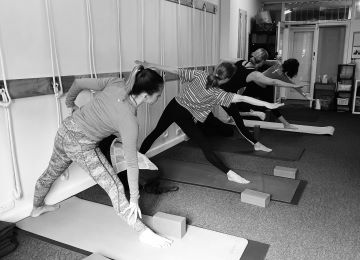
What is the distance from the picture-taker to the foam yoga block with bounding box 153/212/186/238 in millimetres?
2205

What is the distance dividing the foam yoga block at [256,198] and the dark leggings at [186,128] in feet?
1.46

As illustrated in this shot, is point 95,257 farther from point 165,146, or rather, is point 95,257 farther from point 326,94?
point 326,94

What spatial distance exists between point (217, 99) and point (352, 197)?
146cm

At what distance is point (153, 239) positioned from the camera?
211cm

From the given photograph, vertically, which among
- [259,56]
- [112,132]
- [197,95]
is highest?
[259,56]

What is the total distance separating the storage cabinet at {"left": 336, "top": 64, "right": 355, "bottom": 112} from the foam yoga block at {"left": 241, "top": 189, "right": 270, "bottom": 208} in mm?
5858

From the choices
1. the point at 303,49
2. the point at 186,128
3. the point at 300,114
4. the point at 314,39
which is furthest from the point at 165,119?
the point at 303,49

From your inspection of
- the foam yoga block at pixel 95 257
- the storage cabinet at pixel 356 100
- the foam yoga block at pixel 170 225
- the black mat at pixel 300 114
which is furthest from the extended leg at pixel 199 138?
the storage cabinet at pixel 356 100

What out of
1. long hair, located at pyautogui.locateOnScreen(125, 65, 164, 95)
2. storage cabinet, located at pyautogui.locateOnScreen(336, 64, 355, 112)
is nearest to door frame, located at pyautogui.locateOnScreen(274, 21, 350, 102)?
storage cabinet, located at pyautogui.locateOnScreen(336, 64, 355, 112)

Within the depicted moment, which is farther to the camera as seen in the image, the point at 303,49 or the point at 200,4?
the point at 303,49

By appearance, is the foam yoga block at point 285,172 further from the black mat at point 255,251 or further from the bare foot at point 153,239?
the bare foot at point 153,239

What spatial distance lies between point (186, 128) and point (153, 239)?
127cm

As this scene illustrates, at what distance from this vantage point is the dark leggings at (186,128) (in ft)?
10.2

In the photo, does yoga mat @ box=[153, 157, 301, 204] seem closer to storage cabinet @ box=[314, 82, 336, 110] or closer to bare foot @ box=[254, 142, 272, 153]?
bare foot @ box=[254, 142, 272, 153]
